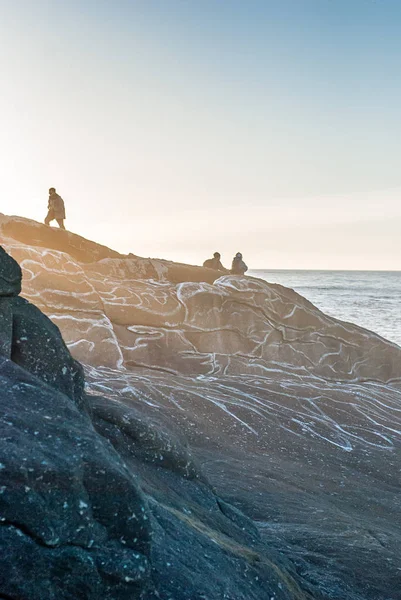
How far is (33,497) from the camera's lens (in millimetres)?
2613

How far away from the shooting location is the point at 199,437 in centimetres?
869

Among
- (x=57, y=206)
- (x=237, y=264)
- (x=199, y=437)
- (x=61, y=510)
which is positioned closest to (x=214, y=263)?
(x=237, y=264)

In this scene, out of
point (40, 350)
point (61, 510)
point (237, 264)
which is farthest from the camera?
point (237, 264)

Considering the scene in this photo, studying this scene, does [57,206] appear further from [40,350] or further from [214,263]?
[40,350]

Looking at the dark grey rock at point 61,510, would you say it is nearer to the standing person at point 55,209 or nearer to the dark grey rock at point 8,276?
the dark grey rock at point 8,276

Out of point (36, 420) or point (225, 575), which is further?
point (225, 575)

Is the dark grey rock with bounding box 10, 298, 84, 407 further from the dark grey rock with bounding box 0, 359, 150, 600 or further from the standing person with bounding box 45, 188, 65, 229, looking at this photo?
the standing person with bounding box 45, 188, 65, 229

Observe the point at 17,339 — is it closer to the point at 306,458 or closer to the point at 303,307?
the point at 306,458

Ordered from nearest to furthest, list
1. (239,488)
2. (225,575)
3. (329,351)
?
1. (225,575)
2. (239,488)
3. (329,351)

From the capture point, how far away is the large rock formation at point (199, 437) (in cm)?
290

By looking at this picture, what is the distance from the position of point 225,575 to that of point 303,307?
636 inches

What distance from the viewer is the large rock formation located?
2896mm

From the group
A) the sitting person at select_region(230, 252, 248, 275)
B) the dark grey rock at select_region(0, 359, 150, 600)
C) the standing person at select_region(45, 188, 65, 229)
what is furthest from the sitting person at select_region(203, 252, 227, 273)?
the dark grey rock at select_region(0, 359, 150, 600)

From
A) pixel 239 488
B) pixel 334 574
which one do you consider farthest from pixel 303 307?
pixel 334 574
